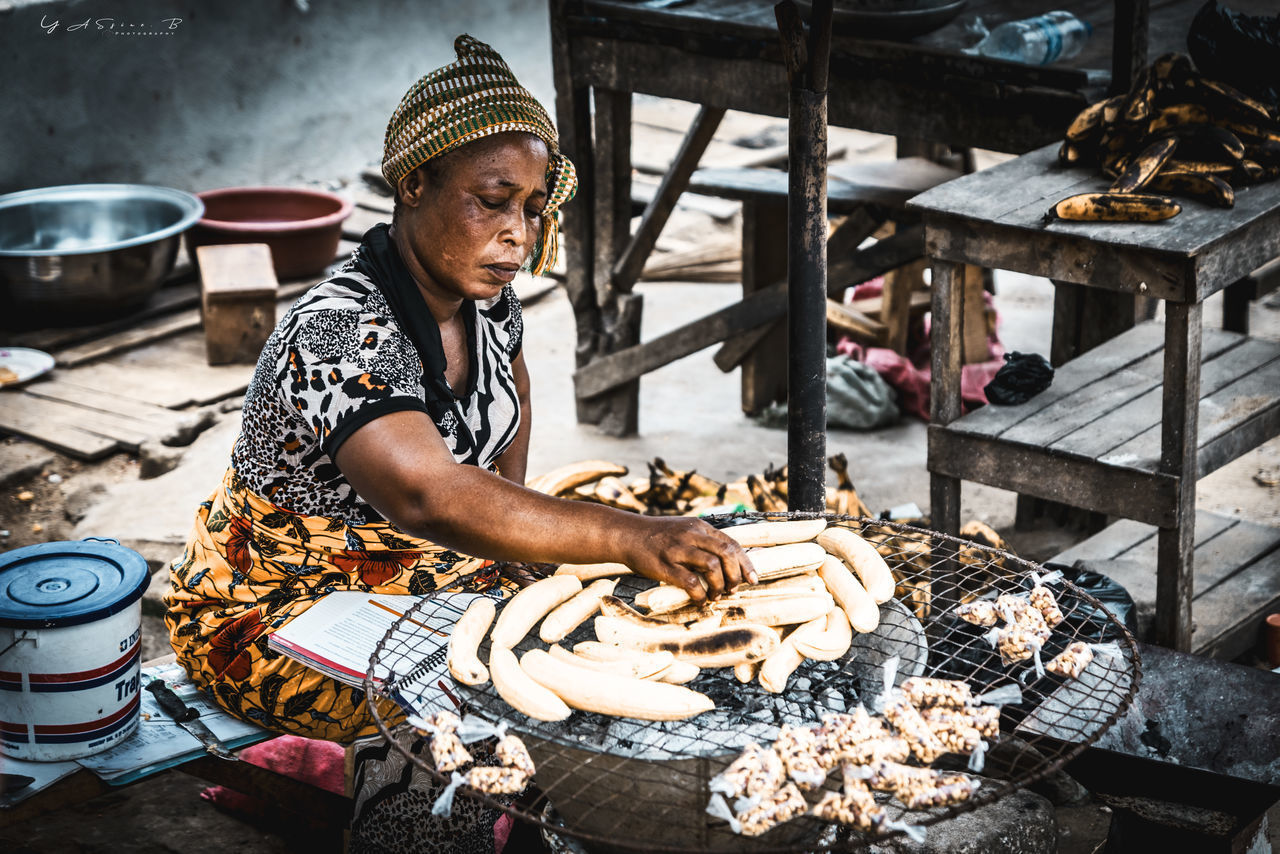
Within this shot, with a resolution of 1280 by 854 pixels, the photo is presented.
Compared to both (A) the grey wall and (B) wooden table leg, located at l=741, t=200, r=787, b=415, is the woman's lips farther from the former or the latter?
(A) the grey wall

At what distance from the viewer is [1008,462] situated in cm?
408

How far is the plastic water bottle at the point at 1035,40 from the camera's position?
4.68 meters

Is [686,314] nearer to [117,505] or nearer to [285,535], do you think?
[117,505]

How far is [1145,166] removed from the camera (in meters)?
3.85

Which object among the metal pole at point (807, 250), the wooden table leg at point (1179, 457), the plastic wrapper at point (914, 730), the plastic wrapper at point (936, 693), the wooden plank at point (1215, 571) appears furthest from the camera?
the wooden plank at point (1215, 571)

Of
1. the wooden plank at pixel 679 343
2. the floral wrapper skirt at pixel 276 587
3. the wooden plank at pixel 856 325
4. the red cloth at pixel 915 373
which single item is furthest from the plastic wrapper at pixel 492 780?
the wooden plank at pixel 856 325

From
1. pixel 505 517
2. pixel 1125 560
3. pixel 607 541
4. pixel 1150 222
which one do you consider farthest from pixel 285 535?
pixel 1125 560

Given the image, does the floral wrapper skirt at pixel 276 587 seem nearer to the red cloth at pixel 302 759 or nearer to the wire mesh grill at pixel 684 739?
the red cloth at pixel 302 759

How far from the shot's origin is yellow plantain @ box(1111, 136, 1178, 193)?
12.5 feet

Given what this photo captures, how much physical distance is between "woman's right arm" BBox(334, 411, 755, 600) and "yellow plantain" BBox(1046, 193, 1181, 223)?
73.9 inches

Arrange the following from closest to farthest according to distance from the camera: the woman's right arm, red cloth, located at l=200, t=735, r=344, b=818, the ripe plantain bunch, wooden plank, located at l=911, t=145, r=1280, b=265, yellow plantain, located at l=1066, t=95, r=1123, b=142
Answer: the woman's right arm < red cloth, located at l=200, t=735, r=344, b=818 < wooden plank, located at l=911, t=145, r=1280, b=265 < the ripe plantain bunch < yellow plantain, located at l=1066, t=95, r=1123, b=142

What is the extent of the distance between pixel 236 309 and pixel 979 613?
5.76 metres

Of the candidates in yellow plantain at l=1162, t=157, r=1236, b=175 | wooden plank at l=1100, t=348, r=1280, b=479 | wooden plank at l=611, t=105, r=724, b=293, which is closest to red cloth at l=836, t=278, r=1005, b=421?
wooden plank at l=611, t=105, r=724, b=293

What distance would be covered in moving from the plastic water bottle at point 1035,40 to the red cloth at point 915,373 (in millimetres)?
1942
